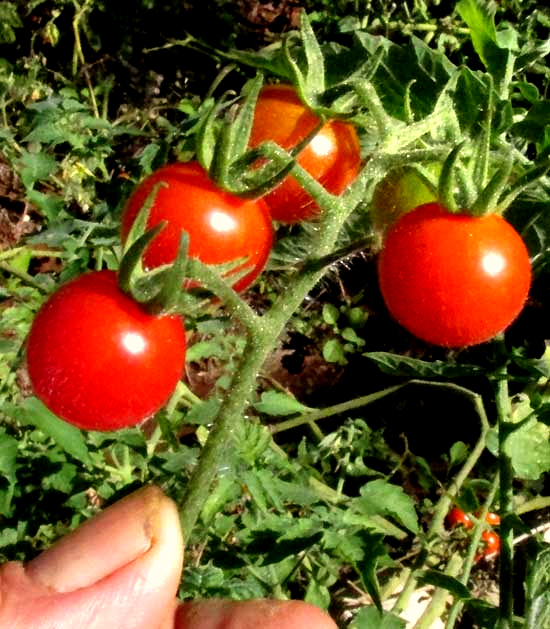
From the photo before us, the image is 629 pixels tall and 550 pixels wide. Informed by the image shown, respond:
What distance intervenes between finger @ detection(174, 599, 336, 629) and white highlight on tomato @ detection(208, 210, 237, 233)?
19.3 inches

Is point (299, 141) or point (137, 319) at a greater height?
point (299, 141)

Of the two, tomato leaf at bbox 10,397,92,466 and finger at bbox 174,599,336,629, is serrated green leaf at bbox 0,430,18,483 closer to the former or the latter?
tomato leaf at bbox 10,397,92,466

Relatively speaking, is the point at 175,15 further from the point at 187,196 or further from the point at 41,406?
the point at 187,196

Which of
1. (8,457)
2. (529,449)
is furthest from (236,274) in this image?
(529,449)

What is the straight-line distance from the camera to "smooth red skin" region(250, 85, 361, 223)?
103 centimetres

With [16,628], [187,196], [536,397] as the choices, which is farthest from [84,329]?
[536,397]

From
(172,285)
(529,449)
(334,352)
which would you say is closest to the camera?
(172,285)

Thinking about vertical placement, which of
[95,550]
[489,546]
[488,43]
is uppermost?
[488,43]

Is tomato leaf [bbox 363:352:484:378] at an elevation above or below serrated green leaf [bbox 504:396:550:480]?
above

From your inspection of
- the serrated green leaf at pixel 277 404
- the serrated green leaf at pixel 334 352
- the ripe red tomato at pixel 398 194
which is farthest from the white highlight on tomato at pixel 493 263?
the serrated green leaf at pixel 334 352

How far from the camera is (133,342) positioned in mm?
937

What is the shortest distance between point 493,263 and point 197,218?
1.08ft

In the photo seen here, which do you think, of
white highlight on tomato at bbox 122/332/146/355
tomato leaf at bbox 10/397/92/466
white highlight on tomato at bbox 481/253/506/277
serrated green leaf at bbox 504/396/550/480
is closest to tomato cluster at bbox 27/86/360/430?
white highlight on tomato at bbox 122/332/146/355

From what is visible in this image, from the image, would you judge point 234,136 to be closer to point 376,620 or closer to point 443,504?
point 376,620
